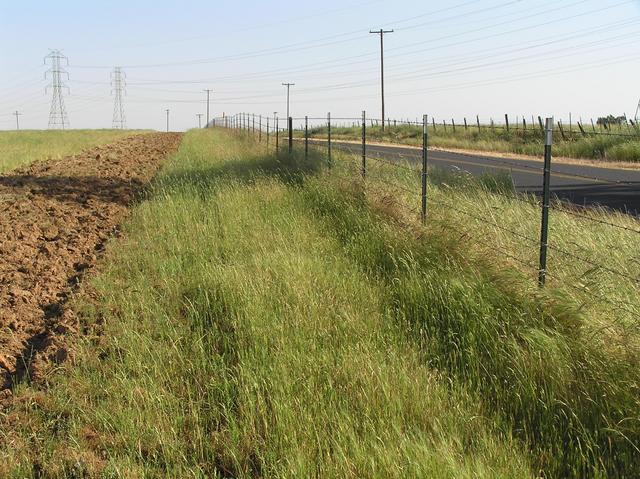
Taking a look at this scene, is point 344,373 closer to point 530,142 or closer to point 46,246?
point 46,246

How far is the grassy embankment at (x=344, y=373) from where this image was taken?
10.7ft

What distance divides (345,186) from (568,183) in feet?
32.2

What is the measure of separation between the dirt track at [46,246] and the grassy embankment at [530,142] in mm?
12318

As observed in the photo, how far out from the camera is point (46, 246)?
829 cm

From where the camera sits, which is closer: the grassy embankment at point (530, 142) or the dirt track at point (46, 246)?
the dirt track at point (46, 246)

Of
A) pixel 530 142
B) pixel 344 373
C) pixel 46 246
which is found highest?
pixel 530 142

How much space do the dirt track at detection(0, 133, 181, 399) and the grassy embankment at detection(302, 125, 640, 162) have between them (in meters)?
12.3

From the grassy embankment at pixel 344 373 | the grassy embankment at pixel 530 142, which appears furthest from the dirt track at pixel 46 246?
the grassy embankment at pixel 530 142

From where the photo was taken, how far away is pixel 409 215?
8.26 m

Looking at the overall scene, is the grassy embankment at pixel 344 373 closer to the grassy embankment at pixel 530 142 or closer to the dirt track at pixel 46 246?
the dirt track at pixel 46 246

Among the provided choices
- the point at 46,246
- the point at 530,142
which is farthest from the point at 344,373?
the point at 530,142

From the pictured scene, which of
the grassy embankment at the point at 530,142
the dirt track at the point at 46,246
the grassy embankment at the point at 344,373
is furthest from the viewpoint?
the grassy embankment at the point at 530,142

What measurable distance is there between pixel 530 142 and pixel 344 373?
107 ft

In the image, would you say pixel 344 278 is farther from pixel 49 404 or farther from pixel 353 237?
pixel 49 404
